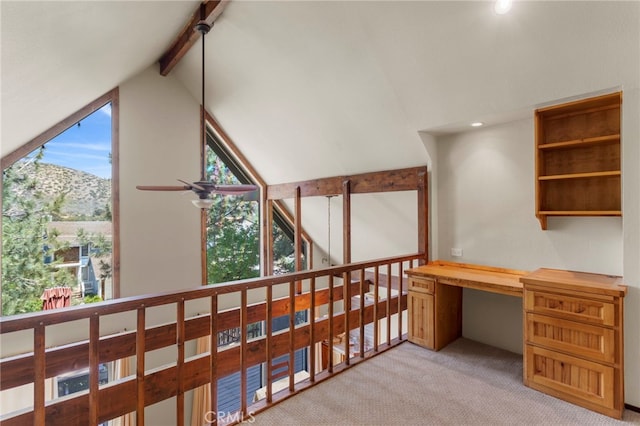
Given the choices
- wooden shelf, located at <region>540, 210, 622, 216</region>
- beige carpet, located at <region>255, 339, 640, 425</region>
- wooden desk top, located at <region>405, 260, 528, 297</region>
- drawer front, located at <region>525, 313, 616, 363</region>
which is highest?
wooden shelf, located at <region>540, 210, 622, 216</region>

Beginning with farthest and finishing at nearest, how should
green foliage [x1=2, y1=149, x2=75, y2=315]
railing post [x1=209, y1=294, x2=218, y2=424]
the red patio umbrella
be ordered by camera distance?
the red patio umbrella → green foliage [x1=2, y1=149, x2=75, y2=315] → railing post [x1=209, y1=294, x2=218, y2=424]

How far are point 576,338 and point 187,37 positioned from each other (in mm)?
5192

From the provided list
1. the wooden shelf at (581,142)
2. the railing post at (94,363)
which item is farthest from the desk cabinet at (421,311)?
the railing post at (94,363)

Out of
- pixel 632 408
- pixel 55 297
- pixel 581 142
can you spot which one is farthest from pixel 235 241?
pixel 632 408

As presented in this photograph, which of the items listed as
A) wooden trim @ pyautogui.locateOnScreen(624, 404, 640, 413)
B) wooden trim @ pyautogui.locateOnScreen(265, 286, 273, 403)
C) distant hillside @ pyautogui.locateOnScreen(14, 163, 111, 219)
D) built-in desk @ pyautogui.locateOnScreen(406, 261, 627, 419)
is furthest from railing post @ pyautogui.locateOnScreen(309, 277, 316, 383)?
distant hillside @ pyautogui.locateOnScreen(14, 163, 111, 219)

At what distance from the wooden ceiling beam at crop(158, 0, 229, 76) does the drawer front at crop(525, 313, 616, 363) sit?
425 cm

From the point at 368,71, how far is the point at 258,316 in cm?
352

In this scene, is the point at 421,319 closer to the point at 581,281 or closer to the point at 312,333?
the point at 312,333

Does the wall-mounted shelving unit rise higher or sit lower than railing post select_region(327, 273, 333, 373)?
higher

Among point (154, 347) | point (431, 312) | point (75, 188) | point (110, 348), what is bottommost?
point (154, 347)

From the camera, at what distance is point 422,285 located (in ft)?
11.6

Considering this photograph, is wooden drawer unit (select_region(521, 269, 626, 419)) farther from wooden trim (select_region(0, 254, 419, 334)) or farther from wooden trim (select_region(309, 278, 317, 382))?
wooden trim (select_region(0, 254, 419, 334))

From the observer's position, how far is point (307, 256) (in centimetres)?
750

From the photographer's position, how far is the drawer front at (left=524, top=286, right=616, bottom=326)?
2.31 meters
